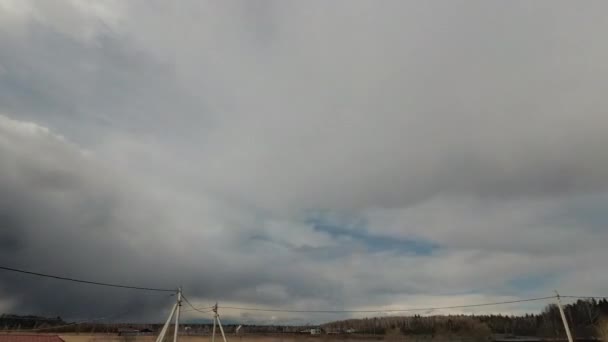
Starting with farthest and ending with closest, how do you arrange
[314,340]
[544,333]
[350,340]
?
[544,333], [350,340], [314,340]

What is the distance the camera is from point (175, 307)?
37.5m

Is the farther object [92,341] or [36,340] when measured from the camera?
[92,341]

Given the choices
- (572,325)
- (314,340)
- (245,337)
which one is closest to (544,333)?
(572,325)

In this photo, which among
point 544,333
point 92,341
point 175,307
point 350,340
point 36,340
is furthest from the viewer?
point 544,333

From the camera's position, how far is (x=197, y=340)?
109 m

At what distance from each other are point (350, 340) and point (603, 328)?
7596cm

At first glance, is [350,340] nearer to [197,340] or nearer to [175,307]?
[197,340]

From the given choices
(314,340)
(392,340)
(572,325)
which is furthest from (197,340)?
(572,325)

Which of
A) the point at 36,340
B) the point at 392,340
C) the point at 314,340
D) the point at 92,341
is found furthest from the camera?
the point at 392,340

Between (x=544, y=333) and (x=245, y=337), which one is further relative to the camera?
(x=544, y=333)

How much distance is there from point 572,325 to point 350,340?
82.9m

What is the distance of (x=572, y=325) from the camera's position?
14700 centimetres

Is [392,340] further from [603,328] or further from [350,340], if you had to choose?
[603,328]

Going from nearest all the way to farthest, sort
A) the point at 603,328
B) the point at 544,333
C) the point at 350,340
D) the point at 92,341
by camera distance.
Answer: the point at 603,328
the point at 92,341
the point at 350,340
the point at 544,333
